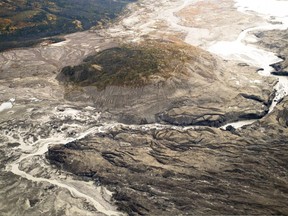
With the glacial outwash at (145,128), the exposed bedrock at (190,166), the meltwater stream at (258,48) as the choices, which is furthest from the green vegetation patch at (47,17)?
the exposed bedrock at (190,166)

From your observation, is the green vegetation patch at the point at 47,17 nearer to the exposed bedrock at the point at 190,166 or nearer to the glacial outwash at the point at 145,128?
the glacial outwash at the point at 145,128

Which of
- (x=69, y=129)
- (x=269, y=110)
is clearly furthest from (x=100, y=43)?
(x=269, y=110)

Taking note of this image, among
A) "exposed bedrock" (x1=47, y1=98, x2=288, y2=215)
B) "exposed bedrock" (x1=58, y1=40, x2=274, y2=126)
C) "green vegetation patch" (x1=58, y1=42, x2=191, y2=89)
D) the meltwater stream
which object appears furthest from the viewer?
the meltwater stream

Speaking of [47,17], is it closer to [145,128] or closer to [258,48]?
[258,48]

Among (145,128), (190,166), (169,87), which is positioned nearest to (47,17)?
(169,87)

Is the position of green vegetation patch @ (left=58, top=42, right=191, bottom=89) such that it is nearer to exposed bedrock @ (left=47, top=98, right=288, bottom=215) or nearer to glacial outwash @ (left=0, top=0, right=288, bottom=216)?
glacial outwash @ (left=0, top=0, right=288, bottom=216)

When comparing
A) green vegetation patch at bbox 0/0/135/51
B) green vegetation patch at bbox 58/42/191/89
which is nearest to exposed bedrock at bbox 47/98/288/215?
green vegetation patch at bbox 58/42/191/89
